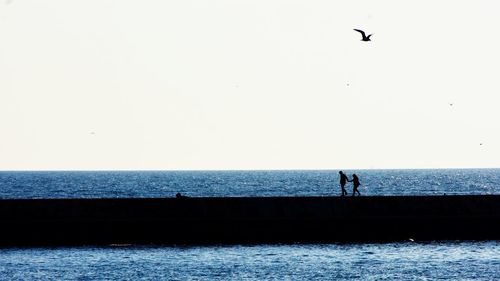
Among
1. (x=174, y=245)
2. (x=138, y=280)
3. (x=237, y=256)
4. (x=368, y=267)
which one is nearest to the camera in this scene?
(x=138, y=280)

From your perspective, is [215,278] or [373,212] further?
[373,212]

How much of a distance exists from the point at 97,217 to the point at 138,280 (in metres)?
9.67

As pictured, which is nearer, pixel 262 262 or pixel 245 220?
pixel 262 262

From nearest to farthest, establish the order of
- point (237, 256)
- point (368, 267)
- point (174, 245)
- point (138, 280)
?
1. point (138, 280)
2. point (368, 267)
3. point (237, 256)
4. point (174, 245)

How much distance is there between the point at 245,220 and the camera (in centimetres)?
4472

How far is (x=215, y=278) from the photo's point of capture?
3550cm

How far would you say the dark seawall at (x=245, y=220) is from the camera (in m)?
44.0

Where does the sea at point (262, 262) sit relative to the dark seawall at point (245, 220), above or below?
below

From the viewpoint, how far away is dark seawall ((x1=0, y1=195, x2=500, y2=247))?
4403cm

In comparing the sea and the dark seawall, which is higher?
the dark seawall

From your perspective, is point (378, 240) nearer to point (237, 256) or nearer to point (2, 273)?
point (237, 256)

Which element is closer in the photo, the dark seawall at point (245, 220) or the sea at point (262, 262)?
the sea at point (262, 262)

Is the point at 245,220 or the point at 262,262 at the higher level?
the point at 245,220

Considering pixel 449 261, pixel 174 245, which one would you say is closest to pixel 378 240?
pixel 449 261
